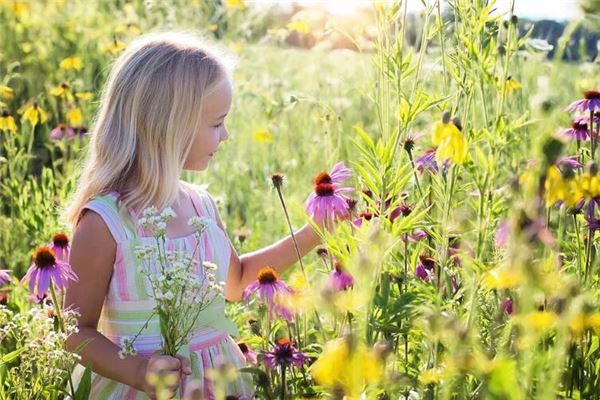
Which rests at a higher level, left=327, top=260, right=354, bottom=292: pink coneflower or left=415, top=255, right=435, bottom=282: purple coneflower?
left=327, top=260, right=354, bottom=292: pink coneflower

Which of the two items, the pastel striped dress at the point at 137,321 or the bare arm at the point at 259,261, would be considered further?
the bare arm at the point at 259,261

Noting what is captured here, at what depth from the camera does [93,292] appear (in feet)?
5.95

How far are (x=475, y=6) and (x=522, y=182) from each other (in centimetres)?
A: 35

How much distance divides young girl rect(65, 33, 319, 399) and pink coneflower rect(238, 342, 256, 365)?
0.03 metres

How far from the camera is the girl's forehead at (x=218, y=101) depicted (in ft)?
6.44

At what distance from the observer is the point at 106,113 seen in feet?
6.50

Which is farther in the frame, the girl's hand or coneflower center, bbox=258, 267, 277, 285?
coneflower center, bbox=258, 267, 277, 285

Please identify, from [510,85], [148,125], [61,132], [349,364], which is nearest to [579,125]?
[510,85]

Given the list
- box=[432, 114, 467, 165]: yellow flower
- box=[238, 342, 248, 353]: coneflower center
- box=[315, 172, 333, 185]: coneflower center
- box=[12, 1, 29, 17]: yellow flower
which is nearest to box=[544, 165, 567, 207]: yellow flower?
box=[432, 114, 467, 165]: yellow flower

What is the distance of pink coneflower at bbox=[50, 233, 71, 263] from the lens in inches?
75.7

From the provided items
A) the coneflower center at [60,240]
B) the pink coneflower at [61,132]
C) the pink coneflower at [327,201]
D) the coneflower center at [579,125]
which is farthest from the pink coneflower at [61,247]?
the pink coneflower at [61,132]

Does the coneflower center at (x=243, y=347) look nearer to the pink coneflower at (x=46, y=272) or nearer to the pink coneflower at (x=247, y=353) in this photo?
the pink coneflower at (x=247, y=353)

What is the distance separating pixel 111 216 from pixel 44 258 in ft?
0.58

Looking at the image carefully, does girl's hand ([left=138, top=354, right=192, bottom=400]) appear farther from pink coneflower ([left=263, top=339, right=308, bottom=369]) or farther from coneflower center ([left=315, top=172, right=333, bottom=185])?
coneflower center ([left=315, top=172, right=333, bottom=185])
